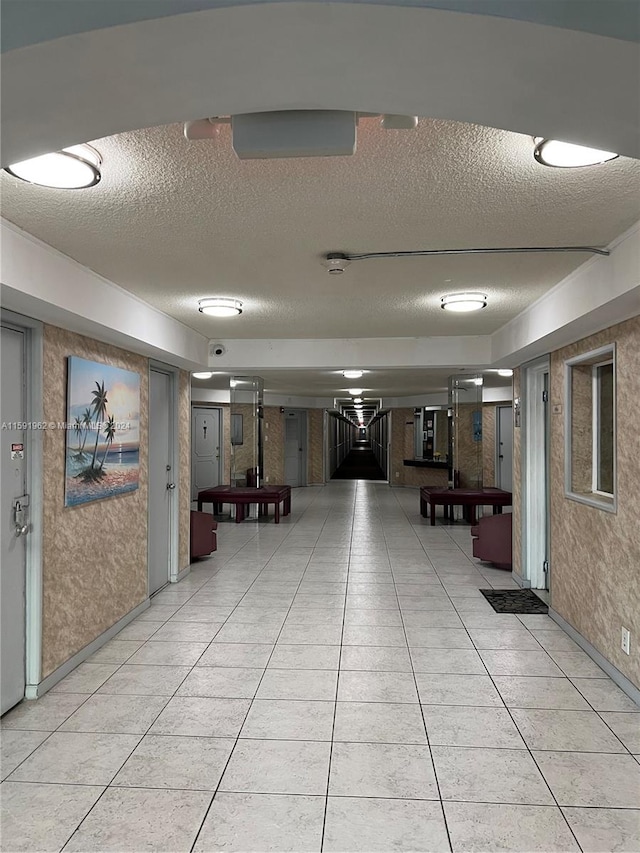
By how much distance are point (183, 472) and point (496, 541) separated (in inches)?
142

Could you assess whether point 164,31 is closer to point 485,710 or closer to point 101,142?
point 101,142

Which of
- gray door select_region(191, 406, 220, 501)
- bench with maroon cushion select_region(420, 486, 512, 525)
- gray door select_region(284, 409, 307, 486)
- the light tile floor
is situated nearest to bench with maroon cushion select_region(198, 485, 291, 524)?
bench with maroon cushion select_region(420, 486, 512, 525)

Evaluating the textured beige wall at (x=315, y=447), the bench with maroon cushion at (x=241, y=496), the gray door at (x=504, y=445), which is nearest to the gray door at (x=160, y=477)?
the bench with maroon cushion at (x=241, y=496)

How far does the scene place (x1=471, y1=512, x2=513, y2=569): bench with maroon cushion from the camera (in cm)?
679

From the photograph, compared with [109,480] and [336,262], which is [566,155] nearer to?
[336,262]

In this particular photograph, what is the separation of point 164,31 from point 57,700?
3558mm

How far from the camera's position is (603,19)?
105cm

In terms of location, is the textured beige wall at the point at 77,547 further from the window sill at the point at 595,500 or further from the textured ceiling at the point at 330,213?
the window sill at the point at 595,500

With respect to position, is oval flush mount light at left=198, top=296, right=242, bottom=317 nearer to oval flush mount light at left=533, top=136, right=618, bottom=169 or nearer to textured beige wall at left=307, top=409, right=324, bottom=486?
oval flush mount light at left=533, top=136, right=618, bottom=169

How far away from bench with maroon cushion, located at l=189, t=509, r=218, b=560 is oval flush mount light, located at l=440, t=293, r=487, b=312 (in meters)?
4.06

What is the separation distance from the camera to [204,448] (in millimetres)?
13148

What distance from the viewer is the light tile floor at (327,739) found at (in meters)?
2.33

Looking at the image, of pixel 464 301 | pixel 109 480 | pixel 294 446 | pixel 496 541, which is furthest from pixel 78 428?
pixel 294 446

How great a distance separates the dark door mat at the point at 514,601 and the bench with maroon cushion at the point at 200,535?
3.23 metres
